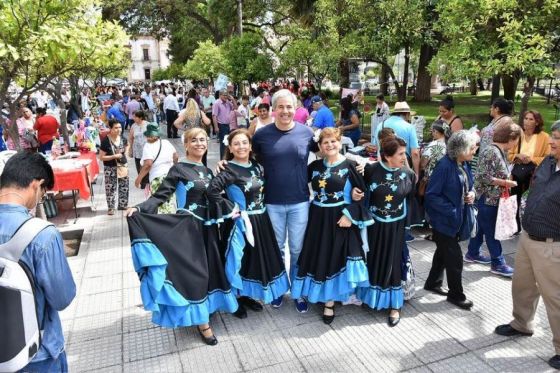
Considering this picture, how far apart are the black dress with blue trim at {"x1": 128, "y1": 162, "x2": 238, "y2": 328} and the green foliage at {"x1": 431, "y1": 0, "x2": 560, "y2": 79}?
15.5ft

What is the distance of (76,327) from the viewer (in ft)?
13.0

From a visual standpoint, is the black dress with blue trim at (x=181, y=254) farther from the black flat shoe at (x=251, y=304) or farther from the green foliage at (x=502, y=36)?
the green foliage at (x=502, y=36)

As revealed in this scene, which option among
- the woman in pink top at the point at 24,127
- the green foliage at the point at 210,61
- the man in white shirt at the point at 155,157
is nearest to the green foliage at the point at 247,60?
the green foliage at the point at 210,61

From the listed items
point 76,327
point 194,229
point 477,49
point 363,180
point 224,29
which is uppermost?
point 224,29

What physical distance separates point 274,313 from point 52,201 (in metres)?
5.07

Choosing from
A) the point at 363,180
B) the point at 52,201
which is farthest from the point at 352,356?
the point at 52,201

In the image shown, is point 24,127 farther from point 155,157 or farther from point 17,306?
point 17,306

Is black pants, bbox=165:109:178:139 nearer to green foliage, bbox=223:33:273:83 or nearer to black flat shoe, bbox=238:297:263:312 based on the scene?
green foliage, bbox=223:33:273:83

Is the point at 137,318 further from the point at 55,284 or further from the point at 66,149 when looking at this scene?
the point at 66,149

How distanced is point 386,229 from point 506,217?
5.31 ft

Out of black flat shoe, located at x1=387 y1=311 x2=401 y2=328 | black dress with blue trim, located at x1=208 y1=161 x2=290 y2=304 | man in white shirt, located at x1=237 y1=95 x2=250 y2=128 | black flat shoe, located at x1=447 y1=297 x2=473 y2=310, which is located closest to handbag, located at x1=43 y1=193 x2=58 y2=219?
black dress with blue trim, located at x1=208 y1=161 x2=290 y2=304

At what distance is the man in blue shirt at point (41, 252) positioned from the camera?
1965 mm

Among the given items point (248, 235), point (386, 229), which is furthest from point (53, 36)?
point (386, 229)

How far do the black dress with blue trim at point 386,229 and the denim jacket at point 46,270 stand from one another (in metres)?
2.46
